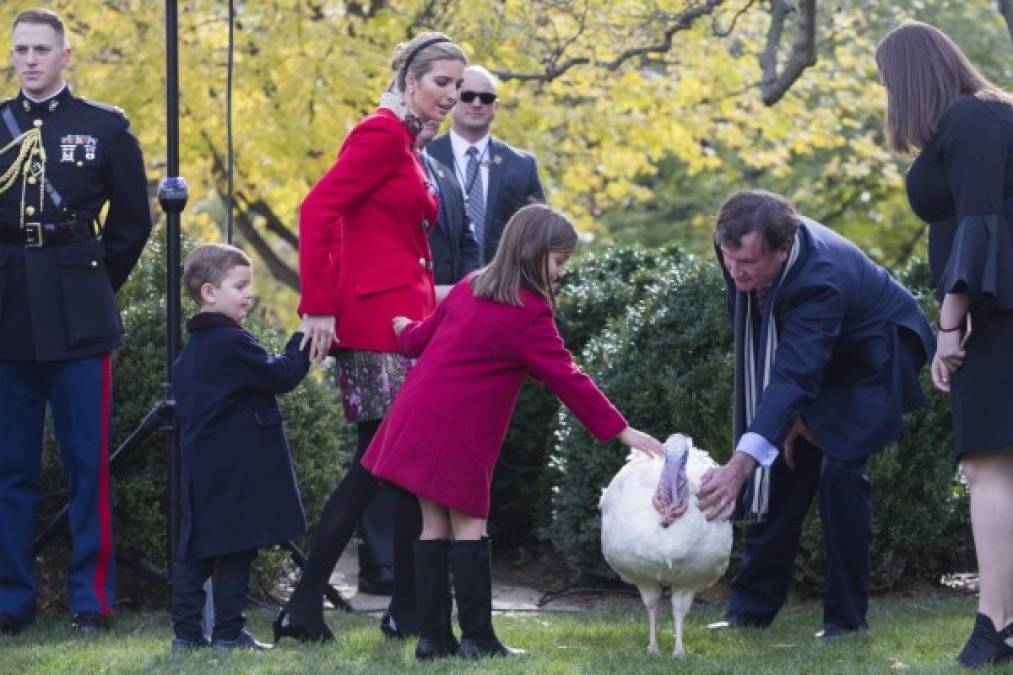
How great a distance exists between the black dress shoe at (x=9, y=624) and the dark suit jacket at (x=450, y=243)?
7.89ft

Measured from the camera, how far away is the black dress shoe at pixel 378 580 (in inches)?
339

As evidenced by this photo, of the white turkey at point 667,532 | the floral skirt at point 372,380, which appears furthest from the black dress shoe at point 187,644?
the white turkey at point 667,532

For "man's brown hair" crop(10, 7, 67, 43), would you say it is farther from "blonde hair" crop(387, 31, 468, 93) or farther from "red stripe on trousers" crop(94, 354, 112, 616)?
"blonde hair" crop(387, 31, 468, 93)

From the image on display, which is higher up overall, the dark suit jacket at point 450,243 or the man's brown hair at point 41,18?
the man's brown hair at point 41,18

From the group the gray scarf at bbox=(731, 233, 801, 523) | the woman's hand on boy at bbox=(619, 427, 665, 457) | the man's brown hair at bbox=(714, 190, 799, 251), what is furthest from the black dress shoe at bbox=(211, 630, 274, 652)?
the man's brown hair at bbox=(714, 190, 799, 251)

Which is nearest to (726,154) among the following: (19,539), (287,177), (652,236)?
(652,236)

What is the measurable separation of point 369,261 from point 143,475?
1.98 m

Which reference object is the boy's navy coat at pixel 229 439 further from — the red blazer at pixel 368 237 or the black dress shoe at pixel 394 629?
the black dress shoe at pixel 394 629

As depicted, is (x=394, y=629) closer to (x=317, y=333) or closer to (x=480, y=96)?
(x=317, y=333)

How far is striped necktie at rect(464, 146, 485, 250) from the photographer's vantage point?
8.59 m

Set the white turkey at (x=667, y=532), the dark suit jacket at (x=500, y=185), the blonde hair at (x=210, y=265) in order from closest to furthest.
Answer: the white turkey at (x=667, y=532)
the blonde hair at (x=210, y=265)
the dark suit jacket at (x=500, y=185)

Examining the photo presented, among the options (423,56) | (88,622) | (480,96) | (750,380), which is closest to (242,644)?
(88,622)

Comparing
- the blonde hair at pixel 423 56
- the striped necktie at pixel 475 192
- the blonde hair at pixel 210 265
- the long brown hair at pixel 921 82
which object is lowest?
the blonde hair at pixel 210 265

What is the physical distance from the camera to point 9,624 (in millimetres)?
7160
